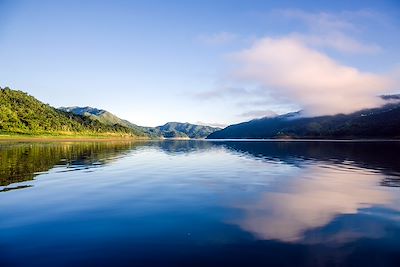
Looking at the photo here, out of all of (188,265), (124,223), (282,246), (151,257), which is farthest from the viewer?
(124,223)

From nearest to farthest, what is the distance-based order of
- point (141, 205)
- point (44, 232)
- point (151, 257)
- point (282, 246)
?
point (151, 257) < point (282, 246) < point (44, 232) < point (141, 205)

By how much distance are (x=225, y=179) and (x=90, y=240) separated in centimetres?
2242

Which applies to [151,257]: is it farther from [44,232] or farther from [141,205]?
[141,205]

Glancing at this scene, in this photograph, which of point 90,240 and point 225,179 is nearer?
point 90,240

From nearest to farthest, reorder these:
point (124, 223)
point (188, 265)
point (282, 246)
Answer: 1. point (188, 265)
2. point (282, 246)
3. point (124, 223)

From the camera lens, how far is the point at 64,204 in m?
21.7

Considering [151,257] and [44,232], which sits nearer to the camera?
[151,257]

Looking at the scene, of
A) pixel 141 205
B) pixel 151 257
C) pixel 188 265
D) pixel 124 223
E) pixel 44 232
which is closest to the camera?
Result: pixel 188 265

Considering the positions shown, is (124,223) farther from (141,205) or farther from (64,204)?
(64,204)

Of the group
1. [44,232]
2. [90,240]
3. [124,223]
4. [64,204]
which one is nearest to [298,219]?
[124,223]

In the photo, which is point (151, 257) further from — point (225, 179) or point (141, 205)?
point (225, 179)

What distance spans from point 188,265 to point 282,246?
463 cm

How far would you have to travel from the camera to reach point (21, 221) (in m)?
17.3

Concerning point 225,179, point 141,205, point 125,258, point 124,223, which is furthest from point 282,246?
point 225,179
